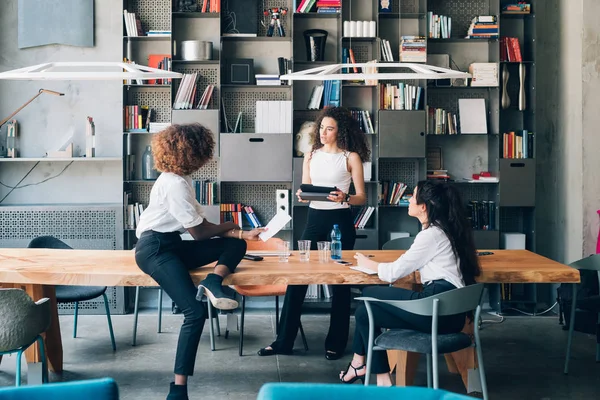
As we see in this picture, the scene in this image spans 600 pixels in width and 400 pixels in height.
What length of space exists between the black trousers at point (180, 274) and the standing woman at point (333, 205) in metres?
1.16

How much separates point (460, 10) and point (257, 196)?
266cm

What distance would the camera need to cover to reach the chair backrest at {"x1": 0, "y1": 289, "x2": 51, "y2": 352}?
326cm

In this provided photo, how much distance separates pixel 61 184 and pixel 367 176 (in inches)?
114

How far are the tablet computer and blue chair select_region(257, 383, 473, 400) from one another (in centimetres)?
313

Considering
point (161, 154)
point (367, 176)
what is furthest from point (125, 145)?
point (161, 154)

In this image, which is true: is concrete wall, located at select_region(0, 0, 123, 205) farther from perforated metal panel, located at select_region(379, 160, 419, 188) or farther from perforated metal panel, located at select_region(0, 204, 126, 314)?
perforated metal panel, located at select_region(379, 160, 419, 188)

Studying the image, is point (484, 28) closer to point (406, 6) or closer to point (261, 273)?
point (406, 6)

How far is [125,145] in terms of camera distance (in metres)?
6.41

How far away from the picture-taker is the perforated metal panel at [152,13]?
6562 millimetres

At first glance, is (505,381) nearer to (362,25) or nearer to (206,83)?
(362,25)

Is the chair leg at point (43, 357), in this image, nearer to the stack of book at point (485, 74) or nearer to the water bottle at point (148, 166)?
the water bottle at point (148, 166)

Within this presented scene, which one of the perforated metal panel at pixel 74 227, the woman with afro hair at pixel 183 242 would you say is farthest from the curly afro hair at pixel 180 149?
the perforated metal panel at pixel 74 227

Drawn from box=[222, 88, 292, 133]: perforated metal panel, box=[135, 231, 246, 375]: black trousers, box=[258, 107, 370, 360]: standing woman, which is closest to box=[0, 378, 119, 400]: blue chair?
box=[135, 231, 246, 375]: black trousers

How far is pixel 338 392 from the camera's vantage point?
5.58 ft
